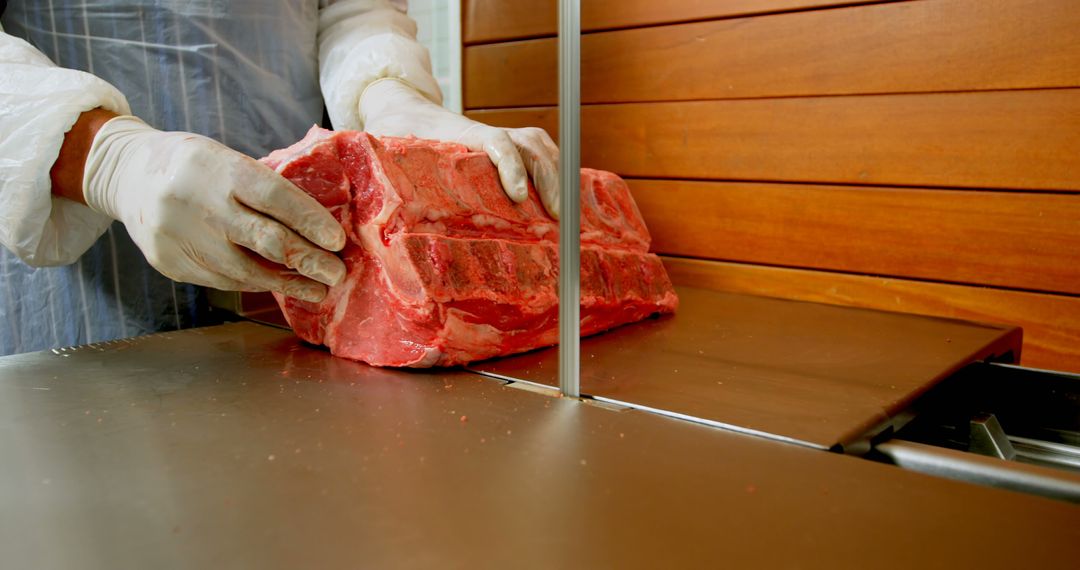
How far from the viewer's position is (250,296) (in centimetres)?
162

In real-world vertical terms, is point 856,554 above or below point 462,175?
below

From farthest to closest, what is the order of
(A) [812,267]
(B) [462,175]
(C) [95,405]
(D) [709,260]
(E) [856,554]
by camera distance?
(D) [709,260] < (A) [812,267] < (B) [462,175] < (C) [95,405] < (E) [856,554]

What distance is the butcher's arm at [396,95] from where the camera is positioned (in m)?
1.43

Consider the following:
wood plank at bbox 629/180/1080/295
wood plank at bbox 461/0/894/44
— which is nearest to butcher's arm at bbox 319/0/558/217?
wood plank at bbox 461/0/894/44

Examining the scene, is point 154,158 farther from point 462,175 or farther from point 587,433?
point 587,433

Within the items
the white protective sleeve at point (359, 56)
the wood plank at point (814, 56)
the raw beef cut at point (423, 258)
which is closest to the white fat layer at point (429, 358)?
the raw beef cut at point (423, 258)

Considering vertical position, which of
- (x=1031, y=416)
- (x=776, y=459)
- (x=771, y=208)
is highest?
(x=771, y=208)

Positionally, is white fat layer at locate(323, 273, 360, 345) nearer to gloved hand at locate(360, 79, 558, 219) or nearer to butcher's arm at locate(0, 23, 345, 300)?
butcher's arm at locate(0, 23, 345, 300)

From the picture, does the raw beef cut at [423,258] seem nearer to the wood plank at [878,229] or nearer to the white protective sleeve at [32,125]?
the white protective sleeve at [32,125]

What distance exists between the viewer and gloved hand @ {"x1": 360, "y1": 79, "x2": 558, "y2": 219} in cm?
139

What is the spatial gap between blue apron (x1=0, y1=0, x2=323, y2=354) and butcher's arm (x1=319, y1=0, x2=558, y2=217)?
17 centimetres

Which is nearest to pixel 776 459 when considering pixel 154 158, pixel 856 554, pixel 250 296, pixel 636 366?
pixel 856 554

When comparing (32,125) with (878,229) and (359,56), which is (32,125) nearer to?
(359,56)

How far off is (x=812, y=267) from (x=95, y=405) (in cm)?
166
